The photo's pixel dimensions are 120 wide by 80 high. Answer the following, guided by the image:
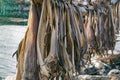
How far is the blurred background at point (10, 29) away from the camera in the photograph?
9.02 metres

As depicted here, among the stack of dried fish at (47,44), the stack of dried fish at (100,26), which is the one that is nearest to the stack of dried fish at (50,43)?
the stack of dried fish at (47,44)

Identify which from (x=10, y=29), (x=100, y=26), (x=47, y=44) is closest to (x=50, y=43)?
(x=47, y=44)

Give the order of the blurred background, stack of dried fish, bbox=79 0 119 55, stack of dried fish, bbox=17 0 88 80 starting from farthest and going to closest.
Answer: the blurred background
stack of dried fish, bbox=79 0 119 55
stack of dried fish, bbox=17 0 88 80

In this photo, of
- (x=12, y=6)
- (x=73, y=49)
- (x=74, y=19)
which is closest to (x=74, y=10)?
(x=74, y=19)

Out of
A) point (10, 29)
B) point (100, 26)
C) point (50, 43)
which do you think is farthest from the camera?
point (10, 29)

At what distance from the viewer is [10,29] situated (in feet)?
63.1

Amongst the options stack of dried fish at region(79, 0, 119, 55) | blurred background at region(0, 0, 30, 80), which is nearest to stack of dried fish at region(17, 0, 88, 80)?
stack of dried fish at region(79, 0, 119, 55)

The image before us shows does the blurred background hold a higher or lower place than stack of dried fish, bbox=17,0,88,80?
lower

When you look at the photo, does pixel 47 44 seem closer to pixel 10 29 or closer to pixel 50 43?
pixel 50 43

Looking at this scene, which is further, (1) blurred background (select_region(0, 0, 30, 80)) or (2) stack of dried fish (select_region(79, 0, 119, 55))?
(1) blurred background (select_region(0, 0, 30, 80))

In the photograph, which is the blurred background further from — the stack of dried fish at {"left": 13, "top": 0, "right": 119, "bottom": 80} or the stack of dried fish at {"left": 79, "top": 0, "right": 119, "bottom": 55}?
the stack of dried fish at {"left": 13, "top": 0, "right": 119, "bottom": 80}

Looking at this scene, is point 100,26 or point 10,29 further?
point 10,29

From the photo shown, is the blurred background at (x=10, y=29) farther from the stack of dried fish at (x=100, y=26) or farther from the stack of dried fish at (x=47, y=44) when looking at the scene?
the stack of dried fish at (x=47, y=44)

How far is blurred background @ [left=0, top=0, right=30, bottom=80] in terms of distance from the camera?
9.02 m
